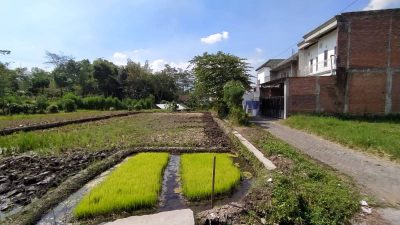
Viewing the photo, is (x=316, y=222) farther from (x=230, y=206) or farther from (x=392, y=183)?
(x=392, y=183)

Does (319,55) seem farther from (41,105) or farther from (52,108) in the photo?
(41,105)

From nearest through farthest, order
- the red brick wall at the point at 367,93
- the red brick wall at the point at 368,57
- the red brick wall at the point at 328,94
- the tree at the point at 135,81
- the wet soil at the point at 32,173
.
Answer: the wet soil at the point at 32,173
the red brick wall at the point at 368,57
the red brick wall at the point at 367,93
the red brick wall at the point at 328,94
the tree at the point at 135,81

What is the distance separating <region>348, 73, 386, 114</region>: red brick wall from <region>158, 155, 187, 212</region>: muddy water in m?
17.4

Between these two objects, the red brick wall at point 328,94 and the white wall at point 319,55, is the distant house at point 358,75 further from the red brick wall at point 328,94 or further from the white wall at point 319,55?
the white wall at point 319,55

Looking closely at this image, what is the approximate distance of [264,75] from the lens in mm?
48219

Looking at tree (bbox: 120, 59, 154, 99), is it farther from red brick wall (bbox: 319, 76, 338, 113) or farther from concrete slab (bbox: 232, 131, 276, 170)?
concrete slab (bbox: 232, 131, 276, 170)

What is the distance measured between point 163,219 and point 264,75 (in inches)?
1765

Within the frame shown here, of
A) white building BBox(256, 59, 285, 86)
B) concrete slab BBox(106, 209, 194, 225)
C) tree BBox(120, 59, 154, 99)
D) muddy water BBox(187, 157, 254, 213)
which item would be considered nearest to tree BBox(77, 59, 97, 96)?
tree BBox(120, 59, 154, 99)

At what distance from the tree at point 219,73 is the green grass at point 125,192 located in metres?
20.4

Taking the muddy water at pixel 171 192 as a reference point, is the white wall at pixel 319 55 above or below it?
above

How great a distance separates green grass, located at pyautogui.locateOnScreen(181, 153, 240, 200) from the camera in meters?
6.43

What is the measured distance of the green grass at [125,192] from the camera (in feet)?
18.0

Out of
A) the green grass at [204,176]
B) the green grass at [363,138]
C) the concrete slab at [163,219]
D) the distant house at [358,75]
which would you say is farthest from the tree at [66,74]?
the concrete slab at [163,219]

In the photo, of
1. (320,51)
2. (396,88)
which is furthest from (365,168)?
(320,51)
